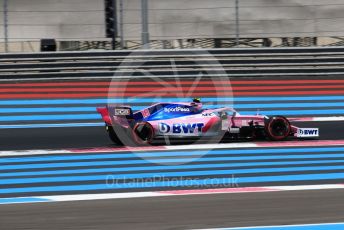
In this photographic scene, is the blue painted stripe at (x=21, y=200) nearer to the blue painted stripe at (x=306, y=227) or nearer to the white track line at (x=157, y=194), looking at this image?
the white track line at (x=157, y=194)

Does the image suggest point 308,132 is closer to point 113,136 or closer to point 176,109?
point 176,109

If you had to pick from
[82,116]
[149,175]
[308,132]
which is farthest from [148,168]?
[82,116]

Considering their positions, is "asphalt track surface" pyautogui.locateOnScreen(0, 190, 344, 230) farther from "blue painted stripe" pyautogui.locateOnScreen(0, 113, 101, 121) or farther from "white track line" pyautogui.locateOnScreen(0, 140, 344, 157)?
"blue painted stripe" pyautogui.locateOnScreen(0, 113, 101, 121)

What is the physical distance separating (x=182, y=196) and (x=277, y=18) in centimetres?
1037

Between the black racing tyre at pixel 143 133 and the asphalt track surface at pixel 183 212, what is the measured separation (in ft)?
10.7

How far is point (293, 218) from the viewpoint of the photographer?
6.96 metres

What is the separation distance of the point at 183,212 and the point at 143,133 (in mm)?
4013

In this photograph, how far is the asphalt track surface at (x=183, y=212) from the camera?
6785 mm

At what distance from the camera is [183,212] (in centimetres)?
720

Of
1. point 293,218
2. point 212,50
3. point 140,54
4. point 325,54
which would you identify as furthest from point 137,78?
point 293,218

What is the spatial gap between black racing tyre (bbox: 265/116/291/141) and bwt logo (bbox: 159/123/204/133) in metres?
1.16

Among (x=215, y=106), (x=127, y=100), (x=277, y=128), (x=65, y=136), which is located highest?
(x=127, y=100)

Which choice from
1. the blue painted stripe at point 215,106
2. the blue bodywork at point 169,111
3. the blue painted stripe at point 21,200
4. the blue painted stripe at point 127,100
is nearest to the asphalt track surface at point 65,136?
the blue bodywork at point 169,111

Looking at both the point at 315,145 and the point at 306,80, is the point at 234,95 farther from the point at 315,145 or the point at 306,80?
the point at 315,145
